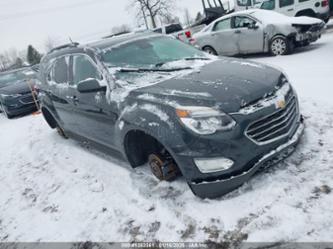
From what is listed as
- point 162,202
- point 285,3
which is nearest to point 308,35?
point 285,3

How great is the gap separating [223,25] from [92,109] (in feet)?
25.4

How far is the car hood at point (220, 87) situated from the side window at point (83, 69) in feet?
3.04

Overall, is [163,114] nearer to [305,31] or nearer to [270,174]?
[270,174]

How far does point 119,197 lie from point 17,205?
1.68m

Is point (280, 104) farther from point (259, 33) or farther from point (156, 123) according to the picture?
point (259, 33)

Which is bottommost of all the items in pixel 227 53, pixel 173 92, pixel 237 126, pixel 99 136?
pixel 227 53

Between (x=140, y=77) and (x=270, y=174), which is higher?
(x=140, y=77)

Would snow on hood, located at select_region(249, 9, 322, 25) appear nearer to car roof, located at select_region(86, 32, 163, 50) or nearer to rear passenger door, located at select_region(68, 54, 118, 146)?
car roof, located at select_region(86, 32, 163, 50)

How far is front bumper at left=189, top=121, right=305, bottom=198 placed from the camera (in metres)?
3.10

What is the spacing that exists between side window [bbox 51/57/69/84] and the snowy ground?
1.35 meters

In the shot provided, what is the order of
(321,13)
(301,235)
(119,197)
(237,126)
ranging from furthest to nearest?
(321,13) → (119,197) → (237,126) → (301,235)

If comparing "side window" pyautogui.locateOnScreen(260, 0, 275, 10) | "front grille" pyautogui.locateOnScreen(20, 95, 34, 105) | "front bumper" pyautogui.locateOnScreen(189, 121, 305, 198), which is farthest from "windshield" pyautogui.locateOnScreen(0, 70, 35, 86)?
"front bumper" pyautogui.locateOnScreen(189, 121, 305, 198)

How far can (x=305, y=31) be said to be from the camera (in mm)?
9133

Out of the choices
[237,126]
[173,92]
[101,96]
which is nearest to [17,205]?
[101,96]
